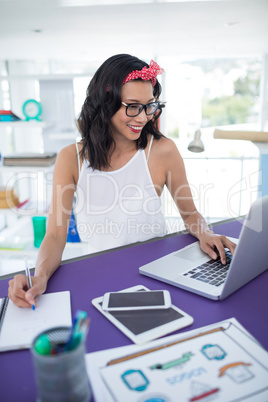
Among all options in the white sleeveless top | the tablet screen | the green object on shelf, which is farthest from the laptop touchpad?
the green object on shelf

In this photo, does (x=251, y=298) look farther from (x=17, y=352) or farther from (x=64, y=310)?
(x=17, y=352)

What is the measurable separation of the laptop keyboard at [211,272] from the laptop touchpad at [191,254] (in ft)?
0.16

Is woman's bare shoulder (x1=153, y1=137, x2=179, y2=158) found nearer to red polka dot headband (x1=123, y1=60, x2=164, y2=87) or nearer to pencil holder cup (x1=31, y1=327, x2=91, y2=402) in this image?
red polka dot headband (x1=123, y1=60, x2=164, y2=87)

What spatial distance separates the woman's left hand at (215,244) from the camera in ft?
4.04

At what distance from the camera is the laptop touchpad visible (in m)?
1.25

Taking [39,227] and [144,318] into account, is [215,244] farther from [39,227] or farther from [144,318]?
[39,227]

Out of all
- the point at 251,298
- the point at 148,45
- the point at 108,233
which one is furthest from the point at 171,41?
the point at 251,298

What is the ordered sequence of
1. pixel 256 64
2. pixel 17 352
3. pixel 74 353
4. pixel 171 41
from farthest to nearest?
pixel 256 64 → pixel 171 41 → pixel 17 352 → pixel 74 353

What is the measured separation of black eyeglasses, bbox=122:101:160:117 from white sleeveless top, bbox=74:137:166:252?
0.93 feet

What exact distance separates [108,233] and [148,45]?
2.62 metres

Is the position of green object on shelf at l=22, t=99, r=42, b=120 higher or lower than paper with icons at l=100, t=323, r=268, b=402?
higher

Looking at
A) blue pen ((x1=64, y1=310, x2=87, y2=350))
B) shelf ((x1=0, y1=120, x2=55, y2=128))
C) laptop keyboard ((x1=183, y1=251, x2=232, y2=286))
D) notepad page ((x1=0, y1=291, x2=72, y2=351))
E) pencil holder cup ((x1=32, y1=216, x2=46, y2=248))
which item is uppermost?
shelf ((x1=0, y1=120, x2=55, y2=128))

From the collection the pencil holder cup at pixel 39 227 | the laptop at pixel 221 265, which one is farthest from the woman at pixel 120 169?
the pencil holder cup at pixel 39 227

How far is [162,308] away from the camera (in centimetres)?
93
